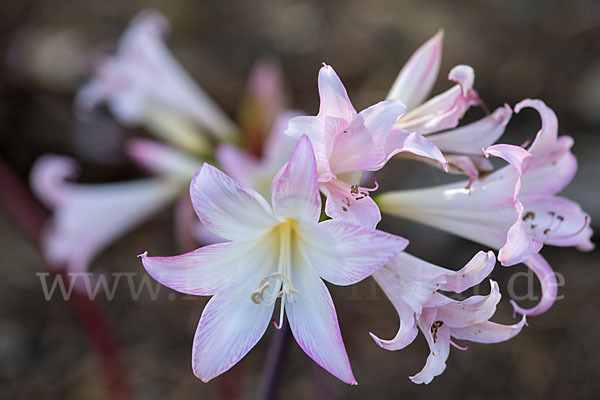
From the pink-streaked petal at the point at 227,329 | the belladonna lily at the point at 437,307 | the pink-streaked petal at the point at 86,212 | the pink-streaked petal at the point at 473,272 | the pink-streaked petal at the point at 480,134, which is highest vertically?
the pink-streaked petal at the point at 480,134

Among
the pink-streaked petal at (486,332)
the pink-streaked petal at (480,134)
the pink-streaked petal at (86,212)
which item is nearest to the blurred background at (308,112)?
the pink-streaked petal at (86,212)

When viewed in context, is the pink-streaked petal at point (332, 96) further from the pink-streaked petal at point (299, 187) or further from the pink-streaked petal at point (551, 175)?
the pink-streaked petal at point (551, 175)

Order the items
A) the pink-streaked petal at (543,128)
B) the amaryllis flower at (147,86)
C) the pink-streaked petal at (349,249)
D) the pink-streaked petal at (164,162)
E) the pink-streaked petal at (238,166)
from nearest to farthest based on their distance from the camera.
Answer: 1. the pink-streaked petal at (349,249)
2. the pink-streaked petal at (543,128)
3. the pink-streaked petal at (238,166)
4. the pink-streaked petal at (164,162)
5. the amaryllis flower at (147,86)

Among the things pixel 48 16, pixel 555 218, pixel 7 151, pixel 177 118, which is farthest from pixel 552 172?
pixel 48 16

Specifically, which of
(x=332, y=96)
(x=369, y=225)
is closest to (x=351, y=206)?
(x=369, y=225)

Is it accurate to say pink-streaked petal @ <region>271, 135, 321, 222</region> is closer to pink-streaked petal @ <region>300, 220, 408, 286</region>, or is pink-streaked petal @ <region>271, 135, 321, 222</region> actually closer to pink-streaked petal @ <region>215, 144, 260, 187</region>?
pink-streaked petal @ <region>300, 220, 408, 286</region>

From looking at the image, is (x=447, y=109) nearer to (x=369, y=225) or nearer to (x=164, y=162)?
(x=369, y=225)
